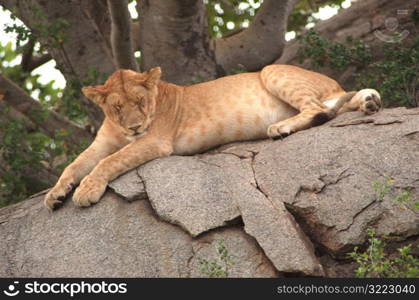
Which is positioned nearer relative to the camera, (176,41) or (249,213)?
(249,213)

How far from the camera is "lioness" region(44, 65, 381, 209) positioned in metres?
6.15

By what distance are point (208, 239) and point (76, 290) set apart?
A: 0.99m

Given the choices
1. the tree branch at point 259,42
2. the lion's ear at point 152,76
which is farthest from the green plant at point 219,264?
the tree branch at point 259,42

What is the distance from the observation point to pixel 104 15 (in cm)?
902

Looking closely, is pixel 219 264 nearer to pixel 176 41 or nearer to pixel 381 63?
pixel 176 41

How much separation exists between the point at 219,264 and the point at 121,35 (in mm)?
3119

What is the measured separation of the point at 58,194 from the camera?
603 cm

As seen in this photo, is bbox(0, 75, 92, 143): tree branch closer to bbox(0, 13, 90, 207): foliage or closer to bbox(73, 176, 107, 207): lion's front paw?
bbox(0, 13, 90, 207): foliage

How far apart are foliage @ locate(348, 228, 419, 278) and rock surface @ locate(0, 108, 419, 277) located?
0.52ft

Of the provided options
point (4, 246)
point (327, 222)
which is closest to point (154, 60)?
point (4, 246)

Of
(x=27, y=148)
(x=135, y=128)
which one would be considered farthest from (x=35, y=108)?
(x=135, y=128)

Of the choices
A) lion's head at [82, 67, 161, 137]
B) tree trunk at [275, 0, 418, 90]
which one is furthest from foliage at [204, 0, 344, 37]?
lion's head at [82, 67, 161, 137]

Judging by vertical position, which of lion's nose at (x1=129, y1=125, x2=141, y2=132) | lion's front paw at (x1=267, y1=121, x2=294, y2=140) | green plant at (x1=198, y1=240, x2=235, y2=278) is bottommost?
green plant at (x1=198, y1=240, x2=235, y2=278)

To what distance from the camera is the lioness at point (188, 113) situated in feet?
20.2
